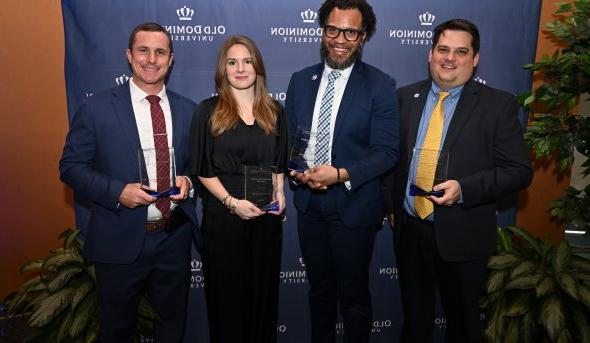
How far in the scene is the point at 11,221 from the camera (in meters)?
3.72

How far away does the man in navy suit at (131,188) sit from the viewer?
2494 millimetres

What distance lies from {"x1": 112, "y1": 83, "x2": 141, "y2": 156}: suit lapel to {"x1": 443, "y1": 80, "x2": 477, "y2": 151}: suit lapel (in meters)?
1.78

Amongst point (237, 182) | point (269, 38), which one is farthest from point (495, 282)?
point (269, 38)

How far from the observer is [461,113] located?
2590 millimetres

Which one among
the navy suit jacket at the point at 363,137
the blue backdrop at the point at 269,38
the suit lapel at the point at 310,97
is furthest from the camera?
the blue backdrop at the point at 269,38

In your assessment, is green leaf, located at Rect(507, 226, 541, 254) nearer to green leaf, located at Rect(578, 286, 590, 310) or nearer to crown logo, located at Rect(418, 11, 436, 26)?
green leaf, located at Rect(578, 286, 590, 310)

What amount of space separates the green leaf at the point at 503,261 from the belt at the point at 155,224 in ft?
7.08

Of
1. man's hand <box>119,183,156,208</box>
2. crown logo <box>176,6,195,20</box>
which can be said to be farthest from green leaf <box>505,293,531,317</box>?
crown logo <box>176,6,195,20</box>

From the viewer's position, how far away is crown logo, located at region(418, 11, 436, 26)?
3441mm

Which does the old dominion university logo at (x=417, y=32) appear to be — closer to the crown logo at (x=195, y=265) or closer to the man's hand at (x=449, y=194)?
the man's hand at (x=449, y=194)

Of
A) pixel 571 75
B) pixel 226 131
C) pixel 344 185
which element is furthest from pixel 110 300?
pixel 571 75

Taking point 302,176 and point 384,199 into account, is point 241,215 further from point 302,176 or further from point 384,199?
point 384,199

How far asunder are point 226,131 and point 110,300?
47.5 inches

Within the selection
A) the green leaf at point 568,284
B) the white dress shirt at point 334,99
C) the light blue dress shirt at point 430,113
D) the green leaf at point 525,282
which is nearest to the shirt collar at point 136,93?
the white dress shirt at point 334,99
